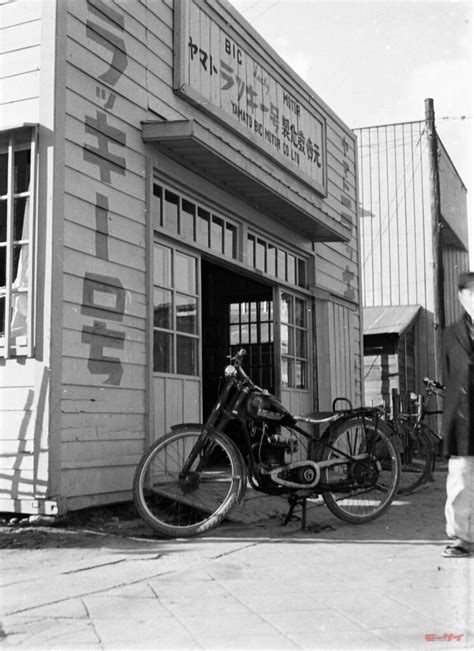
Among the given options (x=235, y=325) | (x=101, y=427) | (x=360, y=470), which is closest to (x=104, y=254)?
(x=101, y=427)

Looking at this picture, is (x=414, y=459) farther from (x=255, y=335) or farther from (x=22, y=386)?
(x=22, y=386)

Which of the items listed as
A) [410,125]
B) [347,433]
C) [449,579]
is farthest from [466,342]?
[410,125]

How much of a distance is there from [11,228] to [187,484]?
1.99 meters

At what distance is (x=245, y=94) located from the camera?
7301 millimetres

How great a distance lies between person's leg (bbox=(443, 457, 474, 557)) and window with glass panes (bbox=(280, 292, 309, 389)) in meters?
4.41

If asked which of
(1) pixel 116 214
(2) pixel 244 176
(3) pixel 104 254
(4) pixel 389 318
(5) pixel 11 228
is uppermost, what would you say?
(2) pixel 244 176

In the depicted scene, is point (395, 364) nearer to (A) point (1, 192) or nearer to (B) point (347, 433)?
(B) point (347, 433)

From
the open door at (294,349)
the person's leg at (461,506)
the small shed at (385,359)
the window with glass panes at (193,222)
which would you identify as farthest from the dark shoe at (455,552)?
the small shed at (385,359)

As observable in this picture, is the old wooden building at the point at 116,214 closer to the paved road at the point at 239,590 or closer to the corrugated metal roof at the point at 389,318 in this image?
the paved road at the point at 239,590

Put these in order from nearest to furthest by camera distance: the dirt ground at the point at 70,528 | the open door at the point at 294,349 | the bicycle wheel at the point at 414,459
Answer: the dirt ground at the point at 70,528 → the bicycle wheel at the point at 414,459 → the open door at the point at 294,349

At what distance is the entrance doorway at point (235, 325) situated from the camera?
334 inches

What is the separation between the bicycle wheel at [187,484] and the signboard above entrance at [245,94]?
10.0ft

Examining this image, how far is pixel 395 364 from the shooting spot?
52.0 feet

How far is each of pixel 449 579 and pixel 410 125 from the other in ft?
54.2
